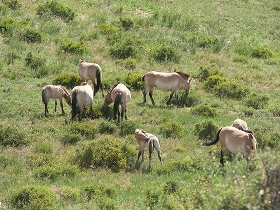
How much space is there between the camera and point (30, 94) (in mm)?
19234

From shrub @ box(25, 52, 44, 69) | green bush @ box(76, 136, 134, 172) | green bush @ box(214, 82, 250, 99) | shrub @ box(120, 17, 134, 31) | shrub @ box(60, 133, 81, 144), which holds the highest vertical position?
green bush @ box(76, 136, 134, 172)

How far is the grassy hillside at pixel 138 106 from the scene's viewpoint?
11359 mm

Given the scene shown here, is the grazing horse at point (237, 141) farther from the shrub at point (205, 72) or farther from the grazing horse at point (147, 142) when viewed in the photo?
the shrub at point (205, 72)

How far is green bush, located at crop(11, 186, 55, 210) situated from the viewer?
1109 cm

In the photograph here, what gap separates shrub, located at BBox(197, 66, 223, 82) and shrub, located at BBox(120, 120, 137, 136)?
7.62 meters

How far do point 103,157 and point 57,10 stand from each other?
1694 centimetres

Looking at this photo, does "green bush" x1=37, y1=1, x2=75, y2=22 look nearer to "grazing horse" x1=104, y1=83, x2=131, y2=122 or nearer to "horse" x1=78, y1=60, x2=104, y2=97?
"horse" x1=78, y1=60, x2=104, y2=97

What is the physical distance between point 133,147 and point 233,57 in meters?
13.1

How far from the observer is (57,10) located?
29.3m

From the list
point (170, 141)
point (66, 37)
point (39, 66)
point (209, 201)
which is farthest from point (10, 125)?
point (66, 37)

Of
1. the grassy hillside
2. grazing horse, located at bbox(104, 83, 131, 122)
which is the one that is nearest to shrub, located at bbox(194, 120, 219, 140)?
the grassy hillside

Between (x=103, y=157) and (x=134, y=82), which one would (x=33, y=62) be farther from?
(x=103, y=157)

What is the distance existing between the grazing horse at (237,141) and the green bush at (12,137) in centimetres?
561

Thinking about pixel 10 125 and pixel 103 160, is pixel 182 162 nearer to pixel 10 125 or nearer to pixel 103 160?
pixel 103 160
